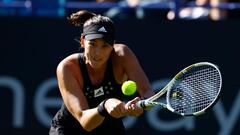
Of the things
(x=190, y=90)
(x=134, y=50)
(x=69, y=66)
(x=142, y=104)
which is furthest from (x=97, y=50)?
(x=134, y=50)

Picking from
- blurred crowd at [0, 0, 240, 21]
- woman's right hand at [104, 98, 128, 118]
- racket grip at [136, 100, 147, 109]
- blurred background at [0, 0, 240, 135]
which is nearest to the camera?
woman's right hand at [104, 98, 128, 118]

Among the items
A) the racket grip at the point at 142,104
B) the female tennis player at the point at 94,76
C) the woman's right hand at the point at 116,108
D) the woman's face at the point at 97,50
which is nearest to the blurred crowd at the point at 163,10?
the female tennis player at the point at 94,76

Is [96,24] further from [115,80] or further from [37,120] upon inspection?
[37,120]

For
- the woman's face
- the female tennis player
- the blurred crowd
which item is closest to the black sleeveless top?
the female tennis player

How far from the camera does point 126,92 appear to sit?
15.8ft

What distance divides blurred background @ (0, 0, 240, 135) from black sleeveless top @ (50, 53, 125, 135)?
2.37 m

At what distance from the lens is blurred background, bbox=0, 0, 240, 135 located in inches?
317

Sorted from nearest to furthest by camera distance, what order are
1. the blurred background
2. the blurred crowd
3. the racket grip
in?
the racket grip
the blurred background
the blurred crowd

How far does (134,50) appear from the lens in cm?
827

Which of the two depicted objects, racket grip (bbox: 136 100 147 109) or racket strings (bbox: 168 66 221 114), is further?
racket strings (bbox: 168 66 221 114)

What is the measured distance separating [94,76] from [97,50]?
41 cm

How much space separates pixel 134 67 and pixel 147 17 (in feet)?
11.4

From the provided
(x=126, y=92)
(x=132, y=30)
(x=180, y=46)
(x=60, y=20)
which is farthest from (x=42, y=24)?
(x=126, y=92)

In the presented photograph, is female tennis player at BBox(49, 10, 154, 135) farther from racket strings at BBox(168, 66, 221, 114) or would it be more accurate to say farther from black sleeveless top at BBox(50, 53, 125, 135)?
racket strings at BBox(168, 66, 221, 114)
